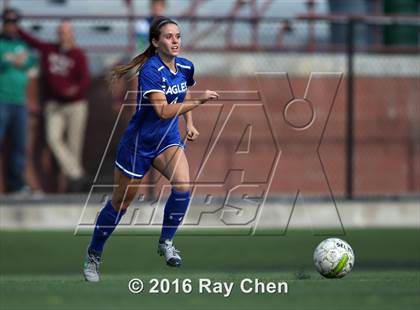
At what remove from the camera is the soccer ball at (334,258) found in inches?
396

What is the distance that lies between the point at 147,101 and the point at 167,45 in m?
0.49

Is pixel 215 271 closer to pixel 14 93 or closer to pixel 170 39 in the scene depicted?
pixel 170 39

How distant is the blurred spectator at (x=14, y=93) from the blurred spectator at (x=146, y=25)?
59.0 inches

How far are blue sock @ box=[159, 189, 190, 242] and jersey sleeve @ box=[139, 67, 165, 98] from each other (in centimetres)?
90

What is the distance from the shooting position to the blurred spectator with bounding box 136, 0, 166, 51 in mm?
15992

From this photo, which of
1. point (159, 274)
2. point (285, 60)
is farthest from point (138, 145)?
point (285, 60)

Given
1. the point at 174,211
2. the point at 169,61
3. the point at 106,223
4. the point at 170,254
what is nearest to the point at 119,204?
the point at 106,223

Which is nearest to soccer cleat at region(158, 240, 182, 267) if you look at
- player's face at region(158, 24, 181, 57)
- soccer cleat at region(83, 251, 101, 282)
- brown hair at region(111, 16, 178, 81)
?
soccer cleat at region(83, 251, 101, 282)

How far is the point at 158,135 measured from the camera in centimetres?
1012

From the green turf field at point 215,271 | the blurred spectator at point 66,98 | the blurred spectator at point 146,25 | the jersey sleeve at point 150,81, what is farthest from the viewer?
the blurred spectator at point 66,98

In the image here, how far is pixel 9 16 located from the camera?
53.3 feet

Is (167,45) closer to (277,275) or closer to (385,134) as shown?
(277,275)

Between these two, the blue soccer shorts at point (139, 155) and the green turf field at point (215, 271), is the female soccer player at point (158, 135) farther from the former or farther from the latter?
the green turf field at point (215, 271)

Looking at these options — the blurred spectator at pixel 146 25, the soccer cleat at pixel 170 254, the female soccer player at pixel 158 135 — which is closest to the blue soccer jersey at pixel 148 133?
the female soccer player at pixel 158 135
